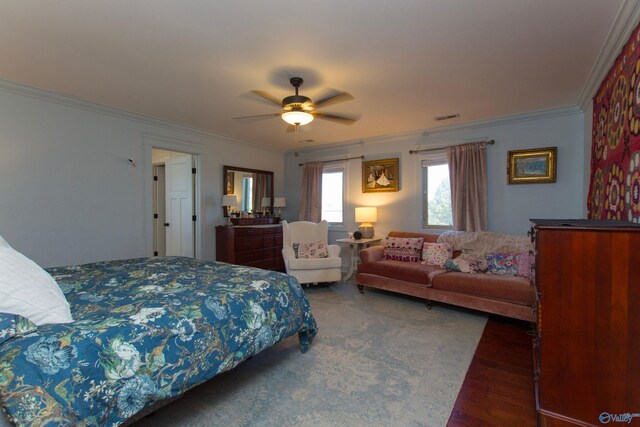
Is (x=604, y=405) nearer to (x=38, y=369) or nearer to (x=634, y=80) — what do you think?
(x=634, y=80)

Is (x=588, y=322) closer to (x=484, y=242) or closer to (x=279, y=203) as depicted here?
(x=484, y=242)

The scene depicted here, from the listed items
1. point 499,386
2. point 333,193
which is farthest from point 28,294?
point 333,193

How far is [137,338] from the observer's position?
1.37 metres

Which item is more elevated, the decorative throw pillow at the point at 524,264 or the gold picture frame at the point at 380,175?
the gold picture frame at the point at 380,175

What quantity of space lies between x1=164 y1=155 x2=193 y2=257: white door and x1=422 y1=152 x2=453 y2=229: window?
384cm

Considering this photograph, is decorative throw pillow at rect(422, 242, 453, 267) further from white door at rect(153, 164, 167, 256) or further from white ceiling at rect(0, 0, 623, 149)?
white door at rect(153, 164, 167, 256)

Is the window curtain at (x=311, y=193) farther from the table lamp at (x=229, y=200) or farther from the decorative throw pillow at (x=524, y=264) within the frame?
the decorative throw pillow at (x=524, y=264)

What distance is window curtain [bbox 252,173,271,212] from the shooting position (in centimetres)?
575

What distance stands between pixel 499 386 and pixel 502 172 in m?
3.08

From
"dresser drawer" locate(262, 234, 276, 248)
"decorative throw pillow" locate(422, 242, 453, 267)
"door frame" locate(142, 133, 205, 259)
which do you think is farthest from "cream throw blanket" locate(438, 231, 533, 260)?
"door frame" locate(142, 133, 205, 259)

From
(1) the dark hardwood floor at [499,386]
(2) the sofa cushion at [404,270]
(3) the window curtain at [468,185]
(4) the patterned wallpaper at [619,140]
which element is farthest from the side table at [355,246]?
(4) the patterned wallpaper at [619,140]

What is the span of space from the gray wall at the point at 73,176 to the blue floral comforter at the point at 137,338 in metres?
1.34

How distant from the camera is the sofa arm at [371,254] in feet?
13.8

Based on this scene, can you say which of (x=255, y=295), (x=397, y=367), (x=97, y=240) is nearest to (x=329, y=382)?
(x=397, y=367)
